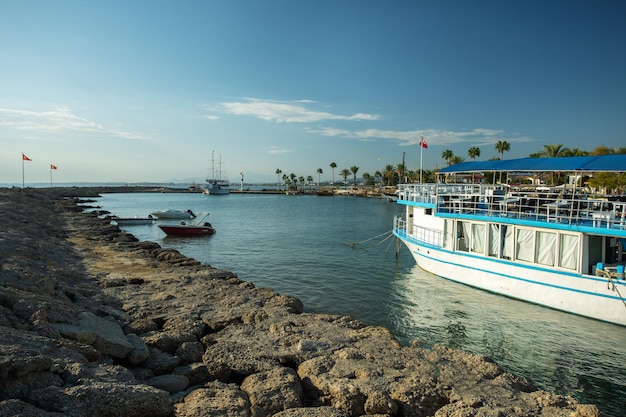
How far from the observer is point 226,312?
45.1ft

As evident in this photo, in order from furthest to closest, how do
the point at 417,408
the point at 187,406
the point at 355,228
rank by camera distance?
the point at 355,228 → the point at 417,408 → the point at 187,406

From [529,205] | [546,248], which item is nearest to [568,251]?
[546,248]

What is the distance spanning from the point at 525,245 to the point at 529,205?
89.1 inches

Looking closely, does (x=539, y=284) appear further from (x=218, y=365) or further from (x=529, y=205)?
(x=218, y=365)

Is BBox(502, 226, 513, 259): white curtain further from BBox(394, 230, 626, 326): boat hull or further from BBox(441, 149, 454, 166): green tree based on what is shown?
BBox(441, 149, 454, 166): green tree

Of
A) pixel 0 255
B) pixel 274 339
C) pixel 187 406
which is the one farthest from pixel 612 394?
pixel 0 255

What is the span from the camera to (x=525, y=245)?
18516mm

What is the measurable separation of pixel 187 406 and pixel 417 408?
4.68 m

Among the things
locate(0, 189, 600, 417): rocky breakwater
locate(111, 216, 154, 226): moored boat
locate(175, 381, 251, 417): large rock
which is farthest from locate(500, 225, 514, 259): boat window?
locate(111, 216, 154, 226): moored boat

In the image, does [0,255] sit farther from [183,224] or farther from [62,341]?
[183,224]

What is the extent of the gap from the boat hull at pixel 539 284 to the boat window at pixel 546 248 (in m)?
0.56

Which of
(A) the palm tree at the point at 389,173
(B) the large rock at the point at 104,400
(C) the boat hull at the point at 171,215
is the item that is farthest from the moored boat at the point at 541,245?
(A) the palm tree at the point at 389,173

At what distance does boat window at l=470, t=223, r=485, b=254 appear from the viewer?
20422 millimetres

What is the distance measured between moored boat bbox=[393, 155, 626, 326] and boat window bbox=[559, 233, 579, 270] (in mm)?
36
